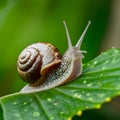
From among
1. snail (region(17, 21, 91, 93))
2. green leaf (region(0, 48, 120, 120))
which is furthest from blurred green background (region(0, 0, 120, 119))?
green leaf (region(0, 48, 120, 120))

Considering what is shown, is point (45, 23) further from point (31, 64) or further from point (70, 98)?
point (70, 98)

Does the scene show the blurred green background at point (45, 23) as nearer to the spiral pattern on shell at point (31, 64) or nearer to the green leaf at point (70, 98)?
the spiral pattern on shell at point (31, 64)

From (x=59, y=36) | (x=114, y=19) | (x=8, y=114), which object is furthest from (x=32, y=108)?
(x=114, y=19)

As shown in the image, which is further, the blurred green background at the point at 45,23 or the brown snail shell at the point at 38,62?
the blurred green background at the point at 45,23

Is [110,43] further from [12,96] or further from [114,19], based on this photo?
[12,96]

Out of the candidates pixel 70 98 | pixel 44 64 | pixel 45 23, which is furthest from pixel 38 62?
pixel 45 23

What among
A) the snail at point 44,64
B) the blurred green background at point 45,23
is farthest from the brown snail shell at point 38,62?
the blurred green background at point 45,23

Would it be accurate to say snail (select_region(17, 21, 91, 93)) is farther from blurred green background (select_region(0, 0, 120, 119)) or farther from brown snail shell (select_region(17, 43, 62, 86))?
blurred green background (select_region(0, 0, 120, 119))
